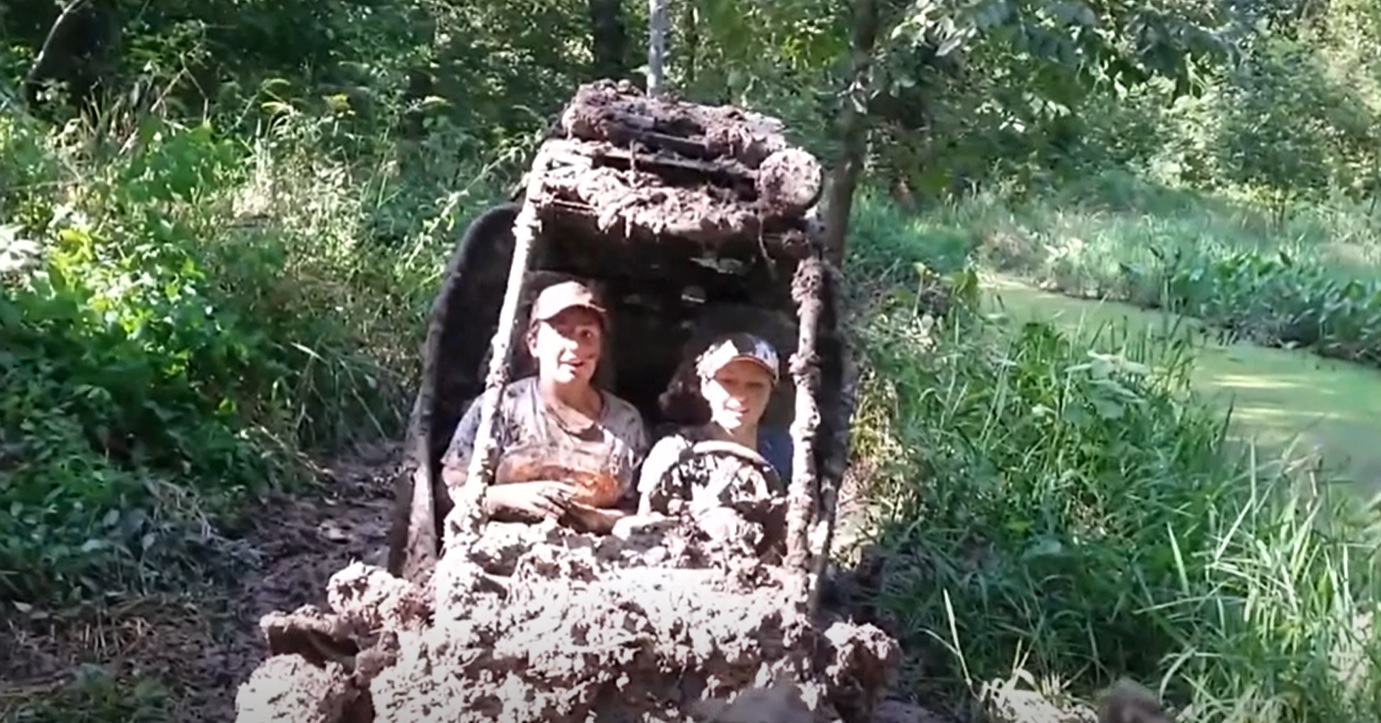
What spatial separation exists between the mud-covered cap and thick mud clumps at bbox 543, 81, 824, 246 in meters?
0.18

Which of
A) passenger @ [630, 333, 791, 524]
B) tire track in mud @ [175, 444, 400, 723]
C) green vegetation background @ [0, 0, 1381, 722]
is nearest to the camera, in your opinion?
passenger @ [630, 333, 791, 524]

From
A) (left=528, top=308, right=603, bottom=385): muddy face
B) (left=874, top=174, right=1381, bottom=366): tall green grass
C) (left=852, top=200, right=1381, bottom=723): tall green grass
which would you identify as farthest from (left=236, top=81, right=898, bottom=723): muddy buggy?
(left=874, top=174, right=1381, bottom=366): tall green grass

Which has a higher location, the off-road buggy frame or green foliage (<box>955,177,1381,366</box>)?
the off-road buggy frame

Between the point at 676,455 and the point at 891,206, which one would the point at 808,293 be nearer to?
the point at 676,455

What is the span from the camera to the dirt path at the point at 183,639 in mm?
3426

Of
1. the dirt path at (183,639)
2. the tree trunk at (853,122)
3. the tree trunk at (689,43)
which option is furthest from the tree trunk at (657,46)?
the dirt path at (183,639)

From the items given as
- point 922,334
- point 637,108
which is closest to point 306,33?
point 922,334

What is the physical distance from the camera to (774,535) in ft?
11.4

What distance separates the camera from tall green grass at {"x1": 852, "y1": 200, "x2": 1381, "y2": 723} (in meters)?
3.54

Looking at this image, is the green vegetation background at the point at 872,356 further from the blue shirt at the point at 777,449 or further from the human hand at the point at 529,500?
the human hand at the point at 529,500

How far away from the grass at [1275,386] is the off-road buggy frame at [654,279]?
162cm

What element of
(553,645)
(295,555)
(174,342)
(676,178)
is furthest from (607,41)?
(553,645)

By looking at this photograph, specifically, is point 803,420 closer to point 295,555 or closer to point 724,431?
point 724,431

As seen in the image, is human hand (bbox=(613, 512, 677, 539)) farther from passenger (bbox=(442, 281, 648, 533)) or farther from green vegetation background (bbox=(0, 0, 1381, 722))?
green vegetation background (bbox=(0, 0, 1381, 722))
